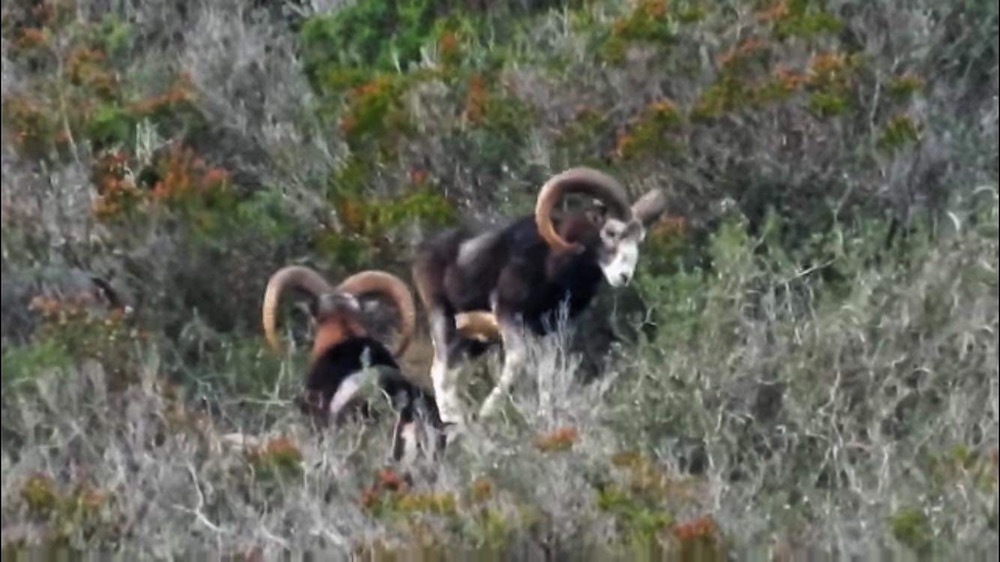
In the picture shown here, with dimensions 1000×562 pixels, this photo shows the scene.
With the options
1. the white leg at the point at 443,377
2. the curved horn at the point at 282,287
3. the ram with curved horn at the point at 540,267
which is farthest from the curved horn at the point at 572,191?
the curved horn at the point at 282,287

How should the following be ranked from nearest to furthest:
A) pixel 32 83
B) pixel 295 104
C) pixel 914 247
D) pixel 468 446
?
pixel 468 446 < pixel 914 247 < pixel 32 83 < pixel 295 104

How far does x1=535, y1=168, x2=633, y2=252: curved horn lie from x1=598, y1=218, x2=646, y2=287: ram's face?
71mm

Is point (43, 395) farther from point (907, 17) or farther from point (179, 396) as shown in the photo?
point (907, 17)

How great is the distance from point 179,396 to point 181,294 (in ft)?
3.72

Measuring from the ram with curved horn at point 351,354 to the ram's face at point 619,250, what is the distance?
1.01 metres

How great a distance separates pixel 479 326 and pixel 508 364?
0.48 meters

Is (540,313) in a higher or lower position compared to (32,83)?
lower

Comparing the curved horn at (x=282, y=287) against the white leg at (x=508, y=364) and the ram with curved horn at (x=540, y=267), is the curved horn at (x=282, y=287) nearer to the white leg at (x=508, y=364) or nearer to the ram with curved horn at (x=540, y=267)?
the ram with curved horn at (x=540, y=267)

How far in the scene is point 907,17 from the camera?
1259 cm

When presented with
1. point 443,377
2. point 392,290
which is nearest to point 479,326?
point 443,377

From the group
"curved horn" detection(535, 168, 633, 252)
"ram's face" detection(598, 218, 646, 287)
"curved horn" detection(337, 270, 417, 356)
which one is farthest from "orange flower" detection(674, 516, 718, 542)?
"curved horn" detection(337, 270, 417, 356)

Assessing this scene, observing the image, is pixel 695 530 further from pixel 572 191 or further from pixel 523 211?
pixel 523 211

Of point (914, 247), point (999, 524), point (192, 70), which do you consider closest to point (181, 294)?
point (192, 70)

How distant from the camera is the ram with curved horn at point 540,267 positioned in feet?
37.9
